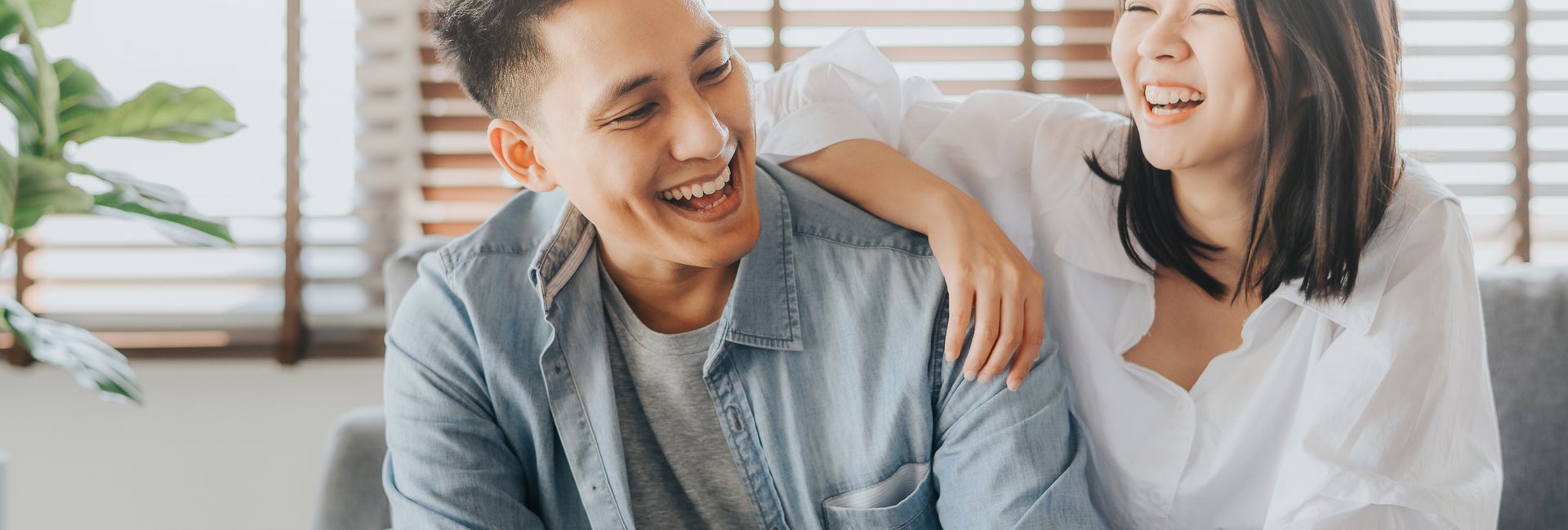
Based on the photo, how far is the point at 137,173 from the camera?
249 centimetres

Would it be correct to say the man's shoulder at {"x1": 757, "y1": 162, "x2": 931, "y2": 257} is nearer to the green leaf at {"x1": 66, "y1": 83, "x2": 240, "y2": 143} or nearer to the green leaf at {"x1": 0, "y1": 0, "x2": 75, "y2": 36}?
the green leaf at {"x1": 66, "y1": 83, "x2": 240, "y2": 143}

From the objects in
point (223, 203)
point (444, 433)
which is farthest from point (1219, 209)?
point (223, 203)

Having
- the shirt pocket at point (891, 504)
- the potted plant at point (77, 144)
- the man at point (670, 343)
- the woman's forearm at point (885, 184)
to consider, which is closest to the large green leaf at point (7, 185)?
the potted plant at point (77, 144)

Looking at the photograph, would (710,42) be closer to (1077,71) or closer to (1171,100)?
(1171,100)

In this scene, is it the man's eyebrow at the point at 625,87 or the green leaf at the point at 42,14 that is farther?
the green leaf at the point at 42,14

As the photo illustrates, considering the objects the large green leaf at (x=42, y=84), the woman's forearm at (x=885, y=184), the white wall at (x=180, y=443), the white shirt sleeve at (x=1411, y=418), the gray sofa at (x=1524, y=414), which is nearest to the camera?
the white shirt sleeve at (x=1411, y=418)

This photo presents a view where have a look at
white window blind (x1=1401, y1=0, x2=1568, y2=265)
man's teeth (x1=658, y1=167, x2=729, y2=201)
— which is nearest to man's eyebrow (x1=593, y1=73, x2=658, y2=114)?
man's teeth (x1=658, y1=167, x2=729, y2=201)

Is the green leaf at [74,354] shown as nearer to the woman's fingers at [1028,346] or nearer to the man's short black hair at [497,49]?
the man's short black hair at [497,49]

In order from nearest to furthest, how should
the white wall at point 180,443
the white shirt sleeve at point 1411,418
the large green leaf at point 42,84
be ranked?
the white shirt sleeve at point 1411,418 → the large green leaf at point 42,84 → the white wall at point 180,443

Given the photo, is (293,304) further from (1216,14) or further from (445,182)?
(1216,14)

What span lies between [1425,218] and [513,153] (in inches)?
39.7

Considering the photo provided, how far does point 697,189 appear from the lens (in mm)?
1093

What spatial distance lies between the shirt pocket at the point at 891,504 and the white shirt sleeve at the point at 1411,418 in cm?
38

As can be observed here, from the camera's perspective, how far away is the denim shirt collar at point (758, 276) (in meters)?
1.17
